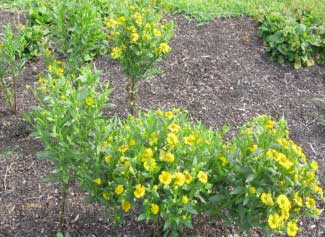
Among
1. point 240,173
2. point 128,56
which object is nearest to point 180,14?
point 128,56

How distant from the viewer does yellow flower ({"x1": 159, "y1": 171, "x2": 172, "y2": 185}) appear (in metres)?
2.27

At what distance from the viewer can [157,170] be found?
236 cm

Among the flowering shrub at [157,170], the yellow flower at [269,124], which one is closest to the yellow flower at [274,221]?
the flowering shrub at [157,170]

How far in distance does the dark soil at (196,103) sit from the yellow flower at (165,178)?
0.59m

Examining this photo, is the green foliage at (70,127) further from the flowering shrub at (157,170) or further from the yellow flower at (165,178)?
the yellow flower at (165,178)

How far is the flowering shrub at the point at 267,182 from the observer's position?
7.52ft

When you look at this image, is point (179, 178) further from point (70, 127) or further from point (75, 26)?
point (75, 26)

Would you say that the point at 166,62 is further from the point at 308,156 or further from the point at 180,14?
the point at 308,156

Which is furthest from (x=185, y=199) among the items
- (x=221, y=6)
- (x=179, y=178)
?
(x=221, y=6)

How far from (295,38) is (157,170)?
9.15 feet

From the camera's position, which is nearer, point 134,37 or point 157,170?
point 157,170

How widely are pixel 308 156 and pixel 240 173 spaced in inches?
56.7

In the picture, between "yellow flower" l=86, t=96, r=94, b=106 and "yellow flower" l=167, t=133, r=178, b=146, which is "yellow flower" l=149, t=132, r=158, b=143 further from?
"yellow flower" l=86, t=96, r=94, b=106

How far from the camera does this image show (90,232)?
2977 mm
